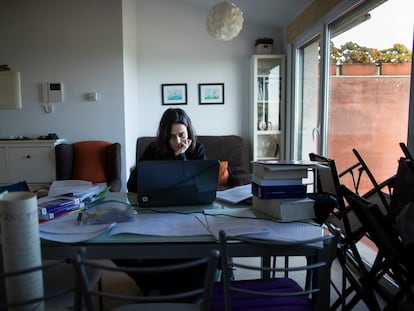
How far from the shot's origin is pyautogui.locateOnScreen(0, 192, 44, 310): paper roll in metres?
0.90

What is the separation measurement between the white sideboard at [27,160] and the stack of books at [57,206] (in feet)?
8.20

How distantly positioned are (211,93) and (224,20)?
1.94 m

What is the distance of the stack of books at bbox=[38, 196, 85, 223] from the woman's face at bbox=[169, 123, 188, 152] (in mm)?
829

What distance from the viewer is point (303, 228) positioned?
4.16 feet

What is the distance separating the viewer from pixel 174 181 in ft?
4.96

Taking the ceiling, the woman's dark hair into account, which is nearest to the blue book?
the woman's dark hair

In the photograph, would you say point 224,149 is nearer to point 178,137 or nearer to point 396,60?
point 178,137

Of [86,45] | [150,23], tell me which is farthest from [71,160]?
[150,23]

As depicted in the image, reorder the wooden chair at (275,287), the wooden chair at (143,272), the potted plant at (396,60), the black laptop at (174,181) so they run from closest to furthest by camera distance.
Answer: the wooden chair at (143,272) → the wooden chair at (275,287) → the black laptop at (174,181) → the potted plant at (396,60)

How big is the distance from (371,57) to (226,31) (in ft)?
3.72

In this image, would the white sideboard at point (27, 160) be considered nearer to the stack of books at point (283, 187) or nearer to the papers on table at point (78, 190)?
the papers on table at point (78, 190)

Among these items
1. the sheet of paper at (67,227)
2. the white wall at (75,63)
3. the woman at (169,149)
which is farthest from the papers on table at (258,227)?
the white wall at (75,63)

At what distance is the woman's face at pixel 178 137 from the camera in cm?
222

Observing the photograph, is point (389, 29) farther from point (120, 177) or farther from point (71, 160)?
point (71, 160)
